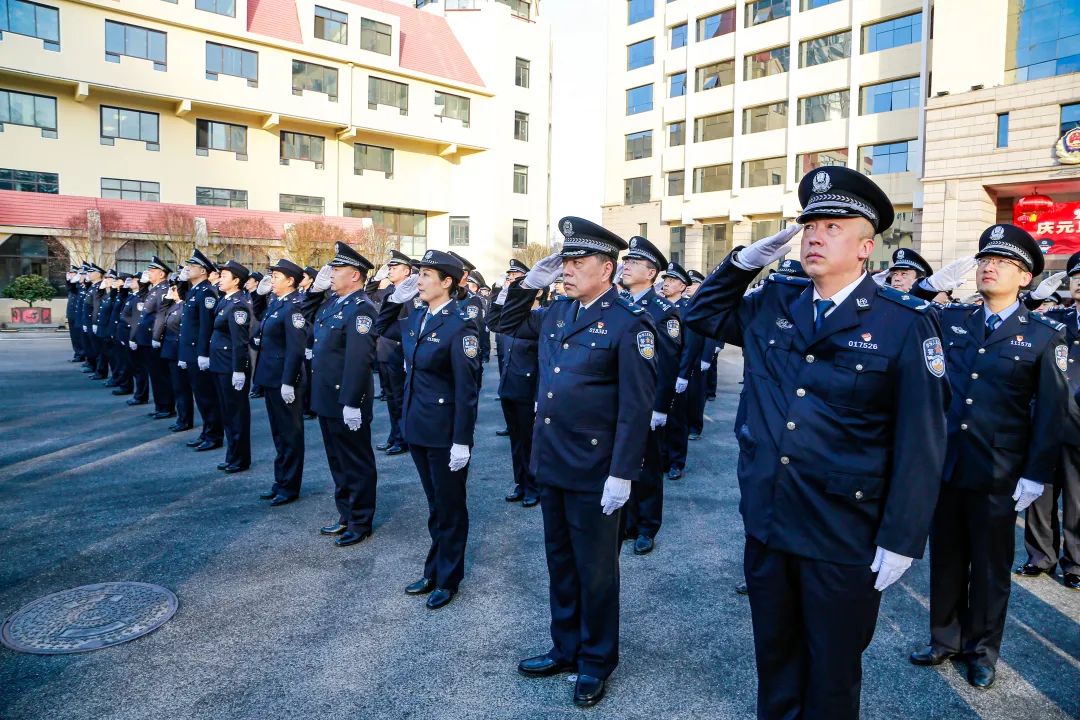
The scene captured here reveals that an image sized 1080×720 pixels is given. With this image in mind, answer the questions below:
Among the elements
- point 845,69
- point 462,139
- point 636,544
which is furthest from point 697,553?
point 462,139

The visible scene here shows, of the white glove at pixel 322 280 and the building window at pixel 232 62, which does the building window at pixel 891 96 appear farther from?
the white glove at pixel 322 280

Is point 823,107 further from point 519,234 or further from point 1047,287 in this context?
point 1047,287

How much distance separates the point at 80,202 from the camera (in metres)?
29.8

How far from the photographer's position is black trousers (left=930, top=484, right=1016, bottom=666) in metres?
3.85

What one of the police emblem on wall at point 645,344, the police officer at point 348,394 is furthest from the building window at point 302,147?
the police emblem on wall at point 645,344

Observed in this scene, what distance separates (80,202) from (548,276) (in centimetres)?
3257

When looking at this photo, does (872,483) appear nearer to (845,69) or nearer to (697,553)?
(697,553)

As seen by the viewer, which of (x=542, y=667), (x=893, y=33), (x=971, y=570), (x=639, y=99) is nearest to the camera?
(x=542, y=667)

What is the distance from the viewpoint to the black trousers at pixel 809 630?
2641 millimetres

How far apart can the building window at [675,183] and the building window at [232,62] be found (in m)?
23.2

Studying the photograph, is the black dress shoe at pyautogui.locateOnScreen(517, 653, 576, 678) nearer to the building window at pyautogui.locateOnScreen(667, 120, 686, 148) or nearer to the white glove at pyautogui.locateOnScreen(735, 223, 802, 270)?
the white glove at pyautogui.locateOnScreen(735, 223, 802, 270)

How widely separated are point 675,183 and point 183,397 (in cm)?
3579

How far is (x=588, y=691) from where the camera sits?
3.57 metres

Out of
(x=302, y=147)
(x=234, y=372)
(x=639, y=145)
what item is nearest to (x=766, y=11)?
(x=639, y=145)
